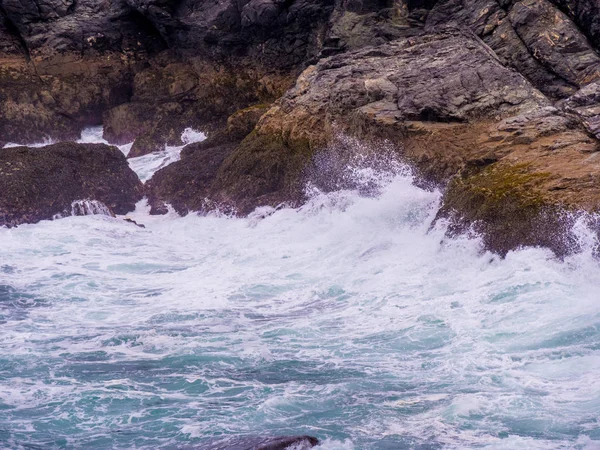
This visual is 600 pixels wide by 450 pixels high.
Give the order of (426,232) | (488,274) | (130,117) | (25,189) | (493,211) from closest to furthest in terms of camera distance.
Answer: (488,274), (493,211), (426,232), (25,189), (130,117)

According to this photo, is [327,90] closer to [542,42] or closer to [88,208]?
[542,42]

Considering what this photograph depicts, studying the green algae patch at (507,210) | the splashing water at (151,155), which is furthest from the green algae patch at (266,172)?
the green algae patch at (507,210)

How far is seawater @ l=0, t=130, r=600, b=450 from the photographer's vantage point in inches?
271

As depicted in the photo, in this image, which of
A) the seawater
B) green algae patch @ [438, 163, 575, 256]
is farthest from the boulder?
the seawater

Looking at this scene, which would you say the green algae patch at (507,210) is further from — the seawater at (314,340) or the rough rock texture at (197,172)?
the rough rock texture at (197,172)

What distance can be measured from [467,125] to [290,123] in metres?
4.46

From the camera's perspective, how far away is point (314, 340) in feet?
30.7

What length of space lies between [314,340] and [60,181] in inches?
379

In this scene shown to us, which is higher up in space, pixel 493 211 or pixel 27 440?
pixel 493 211

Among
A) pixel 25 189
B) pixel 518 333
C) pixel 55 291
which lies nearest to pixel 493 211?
pixel 518 333

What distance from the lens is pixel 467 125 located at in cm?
1435

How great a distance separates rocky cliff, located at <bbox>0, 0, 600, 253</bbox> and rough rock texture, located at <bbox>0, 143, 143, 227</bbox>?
87cm

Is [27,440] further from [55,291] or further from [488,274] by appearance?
[488,274]

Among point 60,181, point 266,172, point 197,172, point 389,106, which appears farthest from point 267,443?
point 197,172
